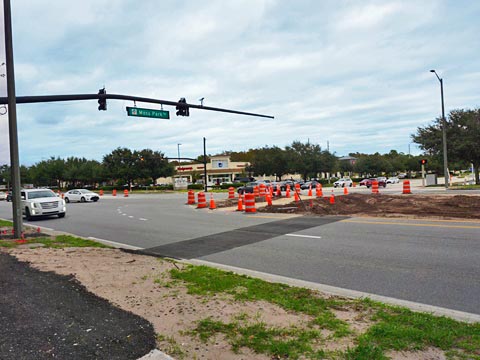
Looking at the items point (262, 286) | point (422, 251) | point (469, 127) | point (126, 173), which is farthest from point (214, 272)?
point (126, 173)

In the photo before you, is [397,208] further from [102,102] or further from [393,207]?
[102,102]

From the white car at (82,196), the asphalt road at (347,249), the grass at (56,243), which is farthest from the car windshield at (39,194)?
the white car at (82,196)

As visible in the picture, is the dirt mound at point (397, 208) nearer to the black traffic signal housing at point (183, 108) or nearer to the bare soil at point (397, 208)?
the bare soil at point (397, 208)

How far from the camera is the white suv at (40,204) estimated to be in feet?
61.0

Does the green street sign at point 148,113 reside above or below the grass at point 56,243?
above

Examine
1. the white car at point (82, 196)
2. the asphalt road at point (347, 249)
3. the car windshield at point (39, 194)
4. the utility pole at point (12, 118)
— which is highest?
the utility pole at point (12, 118)

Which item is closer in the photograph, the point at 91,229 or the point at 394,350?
the point at 394,350

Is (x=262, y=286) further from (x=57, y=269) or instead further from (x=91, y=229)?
(x=91, y=229)

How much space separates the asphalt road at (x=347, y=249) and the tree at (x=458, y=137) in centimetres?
2571

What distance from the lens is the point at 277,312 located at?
14.5 ft

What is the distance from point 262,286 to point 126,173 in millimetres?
67719

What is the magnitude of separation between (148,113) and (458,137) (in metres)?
29.9

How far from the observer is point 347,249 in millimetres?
8469

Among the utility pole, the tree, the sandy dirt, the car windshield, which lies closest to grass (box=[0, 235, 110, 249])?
the utility pole
